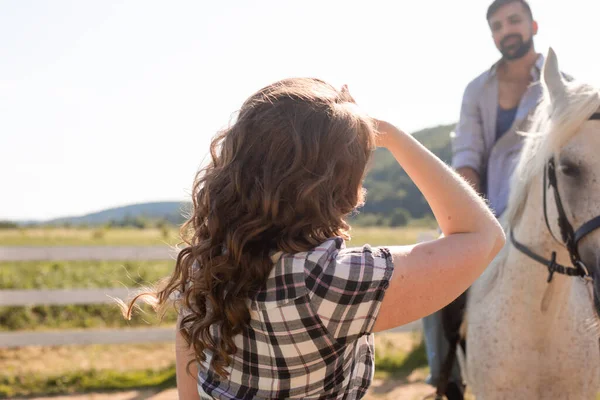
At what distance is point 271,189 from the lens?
0.96 meters

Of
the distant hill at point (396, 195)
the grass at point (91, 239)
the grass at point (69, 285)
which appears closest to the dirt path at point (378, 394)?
the grass at point (69, 285)

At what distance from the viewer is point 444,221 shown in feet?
3.46

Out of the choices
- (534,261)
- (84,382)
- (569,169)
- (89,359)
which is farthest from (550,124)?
(89,359)

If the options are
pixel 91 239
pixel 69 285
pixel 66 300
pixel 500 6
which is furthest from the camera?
pixel 91 239

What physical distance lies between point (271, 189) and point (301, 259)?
0.15m

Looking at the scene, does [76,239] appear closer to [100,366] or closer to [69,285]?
[69,285]

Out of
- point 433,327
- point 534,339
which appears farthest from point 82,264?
point 534,339

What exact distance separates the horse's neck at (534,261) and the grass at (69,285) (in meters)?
1.97

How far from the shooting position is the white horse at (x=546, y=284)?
1786 millimetres

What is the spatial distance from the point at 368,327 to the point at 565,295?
1.42 m

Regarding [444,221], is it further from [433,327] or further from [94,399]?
[94,399]

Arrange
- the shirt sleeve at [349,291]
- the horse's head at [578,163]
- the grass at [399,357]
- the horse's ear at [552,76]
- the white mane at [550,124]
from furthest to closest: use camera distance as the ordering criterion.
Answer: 1. the grass at [399,357]
2. the horse's ear at [552,76]
3. the white mane at [550,124]
4. the horse's head at [578,163]
5. the shirt sleeve at [349,291]

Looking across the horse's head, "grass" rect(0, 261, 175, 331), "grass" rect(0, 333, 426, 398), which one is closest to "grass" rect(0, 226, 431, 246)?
"grass" rect(0, 261, 175, 331)

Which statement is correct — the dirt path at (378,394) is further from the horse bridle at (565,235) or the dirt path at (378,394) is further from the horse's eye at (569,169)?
the horse's eye at (569,169)
